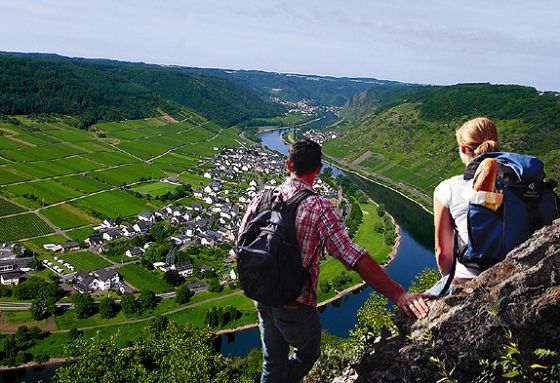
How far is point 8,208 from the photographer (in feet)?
205

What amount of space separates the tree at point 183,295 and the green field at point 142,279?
265 centimetres

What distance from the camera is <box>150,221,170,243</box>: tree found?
5978 cm

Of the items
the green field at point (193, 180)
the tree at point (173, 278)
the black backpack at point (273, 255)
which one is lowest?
the tree at point (173, 278)

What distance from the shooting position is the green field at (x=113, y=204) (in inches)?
2685

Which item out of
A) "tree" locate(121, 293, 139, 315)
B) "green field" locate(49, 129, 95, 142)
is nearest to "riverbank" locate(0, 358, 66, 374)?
"tree" locate(121, 293, 139, 315)

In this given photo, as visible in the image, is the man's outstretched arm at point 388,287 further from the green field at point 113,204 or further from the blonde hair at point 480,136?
the green field at point 113,204

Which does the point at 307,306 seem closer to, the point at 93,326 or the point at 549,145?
the point at 93,326

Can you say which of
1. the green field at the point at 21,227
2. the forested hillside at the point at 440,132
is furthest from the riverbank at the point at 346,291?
the green field at the point at 21,227

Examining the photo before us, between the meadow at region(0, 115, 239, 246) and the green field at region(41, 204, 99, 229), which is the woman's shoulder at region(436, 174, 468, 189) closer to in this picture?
the meadow at region(0, 115, 239, 246)

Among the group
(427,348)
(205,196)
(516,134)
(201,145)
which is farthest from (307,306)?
(201,145)

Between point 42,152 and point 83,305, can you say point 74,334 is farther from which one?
point 42,152

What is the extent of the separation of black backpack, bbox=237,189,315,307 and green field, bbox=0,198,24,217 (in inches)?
2643

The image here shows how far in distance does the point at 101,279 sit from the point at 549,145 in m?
95.3

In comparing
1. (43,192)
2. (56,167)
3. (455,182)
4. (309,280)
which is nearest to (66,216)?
(43,192)
